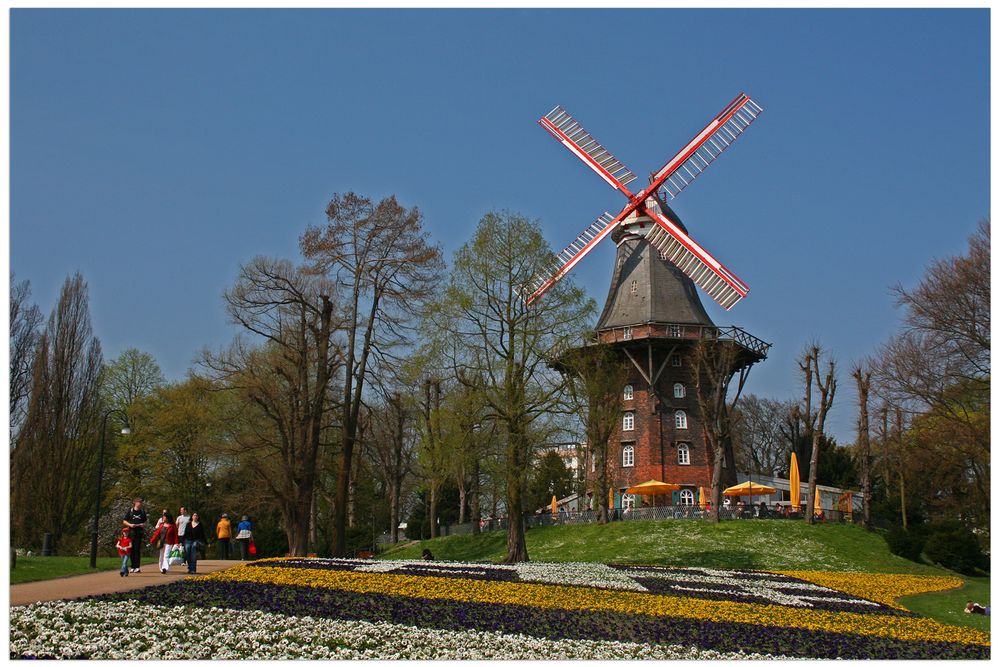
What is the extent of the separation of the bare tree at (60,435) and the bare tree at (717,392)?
2592 cm

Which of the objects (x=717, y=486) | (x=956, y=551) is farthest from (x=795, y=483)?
(x=956, y=551)

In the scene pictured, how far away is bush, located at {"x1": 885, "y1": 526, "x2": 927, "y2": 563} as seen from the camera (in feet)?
116

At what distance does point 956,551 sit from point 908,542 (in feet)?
7.19

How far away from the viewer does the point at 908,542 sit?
35469mm

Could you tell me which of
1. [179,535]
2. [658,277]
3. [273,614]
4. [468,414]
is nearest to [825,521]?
[658,277]

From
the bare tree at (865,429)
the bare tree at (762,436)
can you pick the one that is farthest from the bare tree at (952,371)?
the bare tree at (762,436)

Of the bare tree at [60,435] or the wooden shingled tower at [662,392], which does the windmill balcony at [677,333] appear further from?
the bare tree at [60,435]

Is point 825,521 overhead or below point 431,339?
below

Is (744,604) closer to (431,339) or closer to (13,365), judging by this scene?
(431,339)

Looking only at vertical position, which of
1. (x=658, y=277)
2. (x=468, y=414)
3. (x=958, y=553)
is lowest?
(x=958, y=553)

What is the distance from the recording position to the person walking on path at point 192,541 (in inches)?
762

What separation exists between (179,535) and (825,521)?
30.2m

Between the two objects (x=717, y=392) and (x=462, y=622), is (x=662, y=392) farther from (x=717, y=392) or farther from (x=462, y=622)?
(x=462, y=622)

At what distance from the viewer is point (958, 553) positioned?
33406 mm
